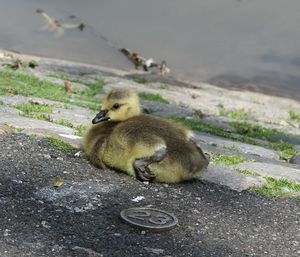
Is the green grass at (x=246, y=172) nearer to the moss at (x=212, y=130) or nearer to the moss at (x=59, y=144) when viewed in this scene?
the moss at (x=59, y=144)

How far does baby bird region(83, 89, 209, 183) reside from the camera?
592cm

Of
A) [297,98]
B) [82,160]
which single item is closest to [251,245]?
[82,160]

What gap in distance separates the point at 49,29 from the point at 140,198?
42.4 feet

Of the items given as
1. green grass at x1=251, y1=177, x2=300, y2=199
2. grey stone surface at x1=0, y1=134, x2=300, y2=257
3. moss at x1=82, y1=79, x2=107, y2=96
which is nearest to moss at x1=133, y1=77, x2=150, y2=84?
moss at x1=82, y1=79, x2=107, y2=96

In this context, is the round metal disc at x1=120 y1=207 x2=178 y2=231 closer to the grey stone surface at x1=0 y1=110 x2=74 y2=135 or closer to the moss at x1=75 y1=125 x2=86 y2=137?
the grey stone surface at x1=0 y1=110 x2=74 y2=135

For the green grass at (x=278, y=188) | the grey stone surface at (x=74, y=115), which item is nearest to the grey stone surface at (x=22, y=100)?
the grey stone surface at (x=74, y=115)

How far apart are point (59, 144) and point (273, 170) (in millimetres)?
2228

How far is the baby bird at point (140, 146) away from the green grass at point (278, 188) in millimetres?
604

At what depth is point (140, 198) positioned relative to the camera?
18.4ft

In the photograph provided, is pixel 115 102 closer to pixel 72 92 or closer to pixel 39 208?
pixel 39 208

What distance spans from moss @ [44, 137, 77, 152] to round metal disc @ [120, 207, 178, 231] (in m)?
1.57

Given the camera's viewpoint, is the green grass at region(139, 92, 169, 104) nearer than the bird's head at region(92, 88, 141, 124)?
No

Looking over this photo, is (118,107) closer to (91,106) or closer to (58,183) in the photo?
(58,183)

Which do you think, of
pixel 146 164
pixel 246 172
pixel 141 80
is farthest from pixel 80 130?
pixel 141 80
